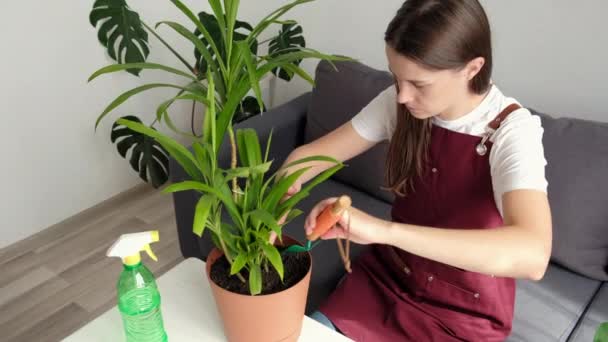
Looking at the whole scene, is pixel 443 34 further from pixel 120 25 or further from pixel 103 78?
pixel 103 78

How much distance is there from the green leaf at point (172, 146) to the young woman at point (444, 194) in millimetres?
224

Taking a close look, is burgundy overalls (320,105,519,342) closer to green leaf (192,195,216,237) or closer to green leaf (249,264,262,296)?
green leaf (249,264,262,296)

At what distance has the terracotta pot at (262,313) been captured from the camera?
0.85 metres

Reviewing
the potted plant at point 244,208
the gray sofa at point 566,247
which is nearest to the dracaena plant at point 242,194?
the potted plant at point 244,208

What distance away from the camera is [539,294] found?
4.84 feet

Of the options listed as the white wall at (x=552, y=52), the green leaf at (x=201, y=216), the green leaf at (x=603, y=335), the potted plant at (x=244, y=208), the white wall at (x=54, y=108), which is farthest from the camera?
the white wall at (x=54, y=108)

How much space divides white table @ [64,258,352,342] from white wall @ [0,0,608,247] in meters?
1.36

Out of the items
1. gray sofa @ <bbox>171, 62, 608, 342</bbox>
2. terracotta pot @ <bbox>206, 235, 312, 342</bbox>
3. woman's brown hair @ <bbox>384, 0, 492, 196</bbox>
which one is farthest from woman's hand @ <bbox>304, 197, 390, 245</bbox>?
gray sofa @ <bbox>171, 62, 608, 342</bbox>

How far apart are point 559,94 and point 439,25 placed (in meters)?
1.13

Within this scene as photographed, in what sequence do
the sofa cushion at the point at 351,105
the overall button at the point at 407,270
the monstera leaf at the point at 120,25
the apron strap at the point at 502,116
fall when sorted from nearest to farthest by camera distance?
the apron strap at the point at 502,116 < the overall button at the point at 407,270 < the sofa cushion at the point at 351,105 < the monstera leaf at the point at 120,25

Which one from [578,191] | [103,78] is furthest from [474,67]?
[103,78]

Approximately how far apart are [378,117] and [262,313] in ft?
1.97

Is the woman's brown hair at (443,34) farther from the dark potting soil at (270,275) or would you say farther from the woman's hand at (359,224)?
the dark potting soil at (270,275)

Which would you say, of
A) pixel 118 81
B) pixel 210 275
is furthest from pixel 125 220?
pixel 210 275
